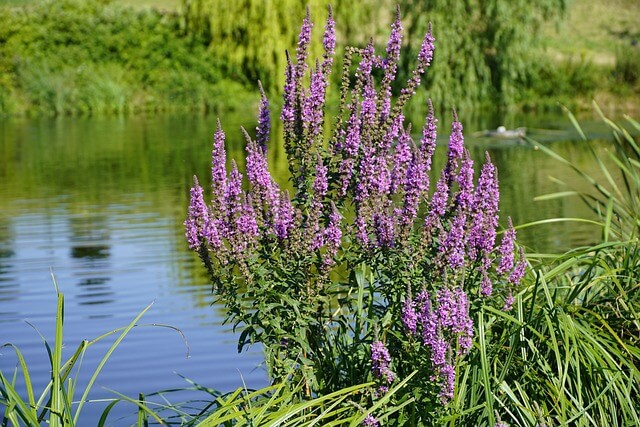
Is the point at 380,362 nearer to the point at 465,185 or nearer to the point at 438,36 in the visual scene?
the point at 465,185

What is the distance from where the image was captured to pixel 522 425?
4.36 metres

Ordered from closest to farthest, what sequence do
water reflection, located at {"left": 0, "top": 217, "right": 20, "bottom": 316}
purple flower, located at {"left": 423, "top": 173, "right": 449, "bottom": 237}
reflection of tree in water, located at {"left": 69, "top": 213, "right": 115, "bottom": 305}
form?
purple flower, located at {"left": 423, "top": 173, "right": 449, "bottom": 237} → water reflection, located at {"left": 0, "top": 217, "right": 20, "bottom": 316} → reflection of tree in water, located at {"left": 69, "top": 213, "right": 115, "bottom": 305}

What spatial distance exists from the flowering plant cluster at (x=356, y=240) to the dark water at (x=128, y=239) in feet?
4.17

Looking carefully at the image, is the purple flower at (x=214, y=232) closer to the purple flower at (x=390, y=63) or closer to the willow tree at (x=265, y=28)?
the purple flower at (x=390, y=63)

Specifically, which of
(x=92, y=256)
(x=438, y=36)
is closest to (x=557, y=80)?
(x=438, y=36)

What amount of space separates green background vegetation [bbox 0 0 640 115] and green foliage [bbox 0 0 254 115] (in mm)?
29

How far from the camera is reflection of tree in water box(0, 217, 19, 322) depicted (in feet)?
30.0

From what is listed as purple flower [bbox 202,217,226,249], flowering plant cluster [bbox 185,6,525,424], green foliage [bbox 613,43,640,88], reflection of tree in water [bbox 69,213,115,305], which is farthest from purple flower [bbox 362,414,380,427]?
green foliage [bbox 613,43,640,88]

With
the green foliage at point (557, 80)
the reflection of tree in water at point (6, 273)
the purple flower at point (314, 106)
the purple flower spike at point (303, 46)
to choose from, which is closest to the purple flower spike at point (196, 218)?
Result: the purple flower at point (314, 106)

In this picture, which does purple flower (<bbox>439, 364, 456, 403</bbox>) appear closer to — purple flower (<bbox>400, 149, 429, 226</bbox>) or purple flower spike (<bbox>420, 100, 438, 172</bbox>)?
purple flower (<bbox>400, 149, 429, 226</bbox>)

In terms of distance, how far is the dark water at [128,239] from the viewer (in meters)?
7.22

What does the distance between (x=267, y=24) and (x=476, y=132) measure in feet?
27.9

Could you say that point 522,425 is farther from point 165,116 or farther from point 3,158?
point 165,116

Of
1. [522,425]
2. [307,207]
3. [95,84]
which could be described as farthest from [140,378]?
[95,84]
